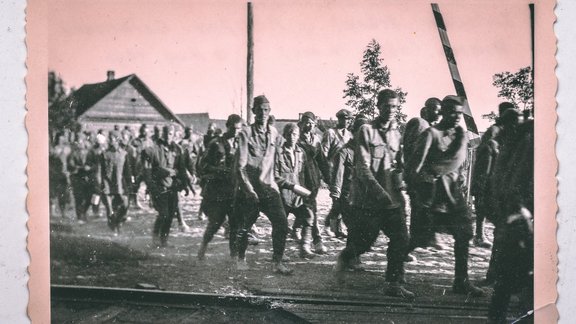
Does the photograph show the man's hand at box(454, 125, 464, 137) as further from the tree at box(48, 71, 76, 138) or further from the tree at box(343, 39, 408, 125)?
the tree at box(48, 71, 76, 138)

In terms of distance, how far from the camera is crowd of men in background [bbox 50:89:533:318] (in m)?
4.40

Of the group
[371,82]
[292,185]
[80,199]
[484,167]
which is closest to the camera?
[484,167]

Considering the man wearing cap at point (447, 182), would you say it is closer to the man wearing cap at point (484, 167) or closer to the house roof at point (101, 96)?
the man wearing cap at point (484, 167)

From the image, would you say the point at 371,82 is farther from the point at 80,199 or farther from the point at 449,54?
the point at 80,199

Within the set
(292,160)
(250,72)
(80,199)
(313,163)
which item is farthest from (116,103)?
(313,163)

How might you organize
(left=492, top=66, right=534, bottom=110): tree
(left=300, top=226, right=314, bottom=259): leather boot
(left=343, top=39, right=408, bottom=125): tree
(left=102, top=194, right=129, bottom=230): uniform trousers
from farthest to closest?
(left=102, top=194, right=129, bottom=230): uniform trousers
(left=300, top=226, right=314, bottom=259): leather boot
(left=343, top=39, right=408, bottom=125): tree
(left=492, top=66, right=534, bottom=110): tree

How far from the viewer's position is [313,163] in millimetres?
4629

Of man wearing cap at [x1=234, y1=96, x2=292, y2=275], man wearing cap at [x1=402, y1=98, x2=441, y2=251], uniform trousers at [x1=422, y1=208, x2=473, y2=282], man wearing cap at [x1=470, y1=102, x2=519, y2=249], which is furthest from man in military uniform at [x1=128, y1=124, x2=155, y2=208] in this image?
man wearing cap at [x1=470, y1=102, x2=519, y2=249]

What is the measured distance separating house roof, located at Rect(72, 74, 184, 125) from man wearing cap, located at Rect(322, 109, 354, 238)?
126cm

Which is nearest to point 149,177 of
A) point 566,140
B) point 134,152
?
point 134,152

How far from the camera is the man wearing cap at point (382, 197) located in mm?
4457

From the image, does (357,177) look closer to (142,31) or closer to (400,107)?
(400,107)

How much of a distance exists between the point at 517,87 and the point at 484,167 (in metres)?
0.70

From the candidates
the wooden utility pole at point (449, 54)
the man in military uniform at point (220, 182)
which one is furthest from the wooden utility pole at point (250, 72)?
the wooden utility pole at point (449, 54)
